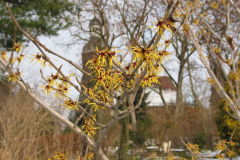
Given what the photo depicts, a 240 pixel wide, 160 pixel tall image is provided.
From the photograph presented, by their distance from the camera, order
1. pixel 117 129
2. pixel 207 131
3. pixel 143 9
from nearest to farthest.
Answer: pixel 117 129
pixel 207 131
pixel 143 9

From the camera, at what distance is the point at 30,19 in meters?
8.89

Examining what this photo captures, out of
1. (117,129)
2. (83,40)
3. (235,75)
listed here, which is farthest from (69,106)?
(83,40)

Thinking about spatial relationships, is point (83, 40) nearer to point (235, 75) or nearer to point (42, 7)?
point (42, 7)

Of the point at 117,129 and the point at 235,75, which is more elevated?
the point at 235,75

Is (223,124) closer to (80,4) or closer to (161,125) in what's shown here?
(161,125)

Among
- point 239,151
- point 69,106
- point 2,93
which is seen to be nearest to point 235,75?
point 69,106

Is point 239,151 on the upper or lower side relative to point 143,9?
lower

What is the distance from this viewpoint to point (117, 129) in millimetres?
7672

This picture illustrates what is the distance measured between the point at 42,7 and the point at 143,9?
5.86 meters

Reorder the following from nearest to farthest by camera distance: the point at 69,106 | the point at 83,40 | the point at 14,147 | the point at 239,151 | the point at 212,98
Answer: the point at 69,106 → the point at 14,147 → the point at 239,151 → the point at 212,98 → the point at 83,40

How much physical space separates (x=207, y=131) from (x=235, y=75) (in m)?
7.69

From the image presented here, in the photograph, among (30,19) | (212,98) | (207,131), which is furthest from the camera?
(212,98)

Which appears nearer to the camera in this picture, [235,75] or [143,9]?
[235,75]

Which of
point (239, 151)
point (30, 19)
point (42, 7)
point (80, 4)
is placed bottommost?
point (239, 151)
